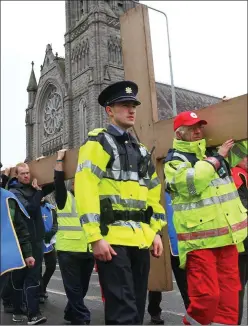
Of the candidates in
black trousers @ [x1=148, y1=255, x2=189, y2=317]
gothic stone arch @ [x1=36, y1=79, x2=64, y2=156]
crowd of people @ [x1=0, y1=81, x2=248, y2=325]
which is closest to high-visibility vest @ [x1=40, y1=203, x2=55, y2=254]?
black trousers @ [x1=148, y1=255, x2=189, y2=317]

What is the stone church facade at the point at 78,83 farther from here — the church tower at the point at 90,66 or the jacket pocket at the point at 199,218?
the jacket pocket at the point at 199,218

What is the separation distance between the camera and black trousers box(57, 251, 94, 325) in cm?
451

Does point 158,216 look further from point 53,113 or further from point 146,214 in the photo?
point 53,113

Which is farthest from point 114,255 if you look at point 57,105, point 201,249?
point 57,105

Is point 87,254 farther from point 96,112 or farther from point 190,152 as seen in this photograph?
Answer: point 96,112

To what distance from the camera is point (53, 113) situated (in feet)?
153

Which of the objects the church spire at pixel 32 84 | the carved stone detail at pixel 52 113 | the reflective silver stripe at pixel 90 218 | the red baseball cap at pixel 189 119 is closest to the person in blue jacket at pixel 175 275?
the red baseball cap at pixel 189 119

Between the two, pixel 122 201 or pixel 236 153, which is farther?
pixel 236 153

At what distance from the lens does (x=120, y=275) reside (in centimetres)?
240

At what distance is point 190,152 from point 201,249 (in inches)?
29.6

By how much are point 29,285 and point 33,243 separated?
497 millimetres

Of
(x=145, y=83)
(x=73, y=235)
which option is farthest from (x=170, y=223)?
(x=145, y=83)

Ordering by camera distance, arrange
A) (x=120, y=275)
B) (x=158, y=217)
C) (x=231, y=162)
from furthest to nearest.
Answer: (x=231, y=162) → (x=158, y=217) → (x=120, y=275)

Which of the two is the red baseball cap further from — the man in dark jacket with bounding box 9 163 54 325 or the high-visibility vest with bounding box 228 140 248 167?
the man in dark jacket with bounding box 9 163 54 325
